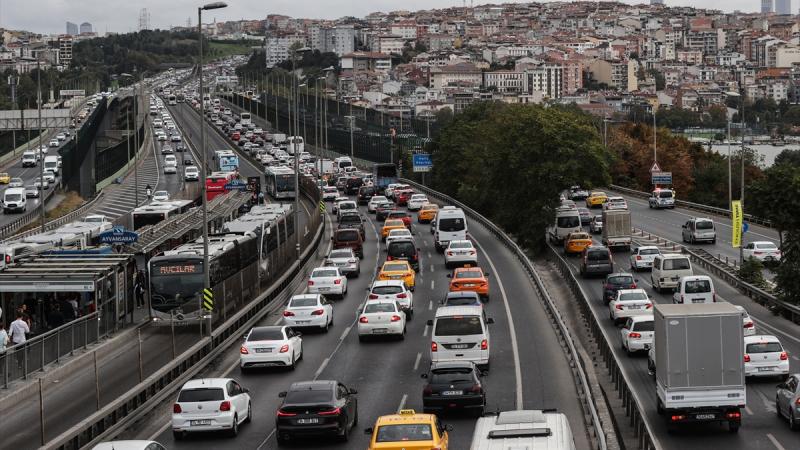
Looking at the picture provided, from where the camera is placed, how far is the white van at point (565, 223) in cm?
6644

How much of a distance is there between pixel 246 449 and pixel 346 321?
17891mm

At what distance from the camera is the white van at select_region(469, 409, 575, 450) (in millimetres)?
17047

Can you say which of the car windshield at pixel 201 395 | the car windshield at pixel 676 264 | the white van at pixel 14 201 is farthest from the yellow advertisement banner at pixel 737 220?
the white van at pixel 14 201

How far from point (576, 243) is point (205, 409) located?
4003cm

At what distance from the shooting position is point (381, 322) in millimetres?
36750

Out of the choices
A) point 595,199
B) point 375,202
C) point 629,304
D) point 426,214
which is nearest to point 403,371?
point 629,304

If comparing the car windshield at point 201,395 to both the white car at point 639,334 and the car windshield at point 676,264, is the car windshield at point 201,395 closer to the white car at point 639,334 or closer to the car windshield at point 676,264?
the white car at point 639,334

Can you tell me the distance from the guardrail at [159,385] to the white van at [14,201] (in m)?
41.5

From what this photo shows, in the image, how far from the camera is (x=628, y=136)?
141875 millimetres

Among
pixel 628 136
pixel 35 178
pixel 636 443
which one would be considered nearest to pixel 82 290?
pixel 636 443

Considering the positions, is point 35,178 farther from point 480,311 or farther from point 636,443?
point 636,443

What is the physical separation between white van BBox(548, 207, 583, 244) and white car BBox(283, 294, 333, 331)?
96.6ft

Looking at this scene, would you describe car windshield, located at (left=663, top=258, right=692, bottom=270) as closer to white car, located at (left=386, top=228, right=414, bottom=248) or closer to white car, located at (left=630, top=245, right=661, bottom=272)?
white car, located at (left=630, top=245, right=661, bottom=272)

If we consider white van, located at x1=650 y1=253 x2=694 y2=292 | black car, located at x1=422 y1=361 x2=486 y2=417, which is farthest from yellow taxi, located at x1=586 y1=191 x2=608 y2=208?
black car, located at x1=422 y1=361 x2=486 y2=417
